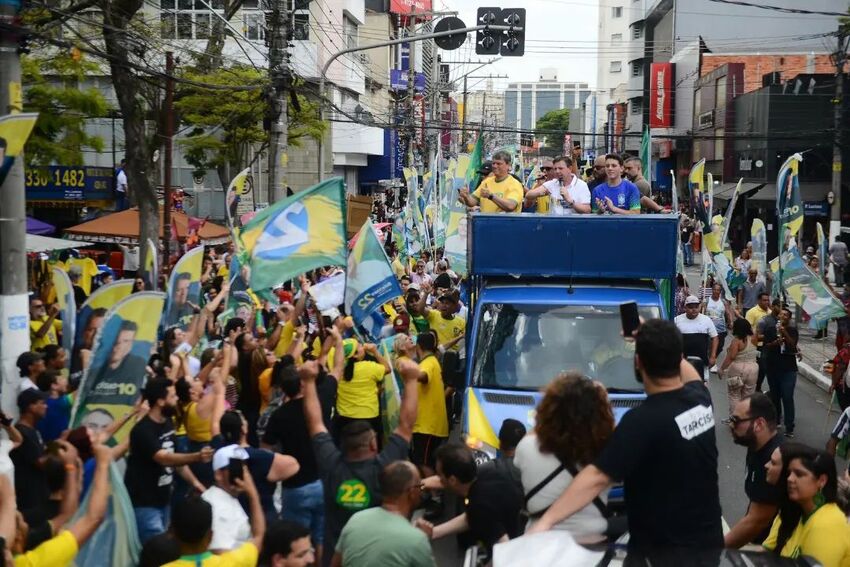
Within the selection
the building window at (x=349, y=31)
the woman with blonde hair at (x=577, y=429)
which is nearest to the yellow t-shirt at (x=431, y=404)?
the woman with blonde hair at (x=577, y=429)

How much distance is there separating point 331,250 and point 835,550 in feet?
17.4

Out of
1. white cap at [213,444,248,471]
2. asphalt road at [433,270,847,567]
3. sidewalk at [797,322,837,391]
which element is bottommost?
sidewalk at [797,322,837,391]

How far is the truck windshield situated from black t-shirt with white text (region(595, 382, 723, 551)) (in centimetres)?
444

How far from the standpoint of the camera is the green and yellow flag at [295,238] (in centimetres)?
941

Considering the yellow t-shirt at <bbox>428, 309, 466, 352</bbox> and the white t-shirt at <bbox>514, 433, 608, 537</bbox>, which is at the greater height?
the white t-shirt at <bbox>514, 433, 608, 537</bbox>

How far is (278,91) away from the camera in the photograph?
18266 mm

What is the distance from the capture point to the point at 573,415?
199 inches

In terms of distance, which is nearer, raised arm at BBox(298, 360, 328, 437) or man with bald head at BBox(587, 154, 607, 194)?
raised arm at BBox(298, 360, 328, 437)

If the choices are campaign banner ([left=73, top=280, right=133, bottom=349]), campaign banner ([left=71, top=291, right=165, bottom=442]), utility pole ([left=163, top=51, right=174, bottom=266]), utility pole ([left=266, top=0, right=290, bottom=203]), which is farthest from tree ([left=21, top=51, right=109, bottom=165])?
campaign banner ([left=71, top=291, right=165, bottom=442])

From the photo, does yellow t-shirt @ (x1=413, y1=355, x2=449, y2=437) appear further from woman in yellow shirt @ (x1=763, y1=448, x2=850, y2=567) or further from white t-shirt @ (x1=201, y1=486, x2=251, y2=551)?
woman in yellow shirt @ (x1=763, y1=448, x2=850, y2=567)

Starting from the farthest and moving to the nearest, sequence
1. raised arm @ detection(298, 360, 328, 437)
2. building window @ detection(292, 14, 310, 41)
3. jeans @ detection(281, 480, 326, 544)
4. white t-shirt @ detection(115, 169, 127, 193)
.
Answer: building window @ detection(292, 14, 310, 41) → white t-shirt @ detection(115, 169, 127, 193) → jeans @ detection(281, 480, 326, 544) → raised arm @ detection(298, 360, 328, 437)

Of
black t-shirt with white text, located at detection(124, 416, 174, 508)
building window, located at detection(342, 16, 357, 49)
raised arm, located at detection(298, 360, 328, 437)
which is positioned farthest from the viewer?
building window, located at detection(342, 16, 357, 49)

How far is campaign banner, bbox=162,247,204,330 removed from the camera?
10219 millimetres

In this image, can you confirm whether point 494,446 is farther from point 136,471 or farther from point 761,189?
point 761,189
